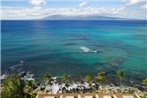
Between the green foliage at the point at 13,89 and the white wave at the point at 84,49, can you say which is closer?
the green foliage at the point at 13,89

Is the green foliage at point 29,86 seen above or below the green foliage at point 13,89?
below

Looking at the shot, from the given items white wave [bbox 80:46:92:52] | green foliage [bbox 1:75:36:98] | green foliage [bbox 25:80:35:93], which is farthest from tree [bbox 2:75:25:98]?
white wave [bbox 80:46:92:52]

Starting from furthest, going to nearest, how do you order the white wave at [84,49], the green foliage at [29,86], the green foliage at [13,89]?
the white wave at [84,49] < the green foliage at [29,86] < the green foliage at [13,89]

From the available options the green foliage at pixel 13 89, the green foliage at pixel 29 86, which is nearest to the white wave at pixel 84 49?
the green foliage at pixel 29 86

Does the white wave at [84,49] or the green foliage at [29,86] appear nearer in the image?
the green foliage at [29,86]

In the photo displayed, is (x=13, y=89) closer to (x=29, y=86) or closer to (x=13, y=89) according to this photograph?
(x=13, y=89)

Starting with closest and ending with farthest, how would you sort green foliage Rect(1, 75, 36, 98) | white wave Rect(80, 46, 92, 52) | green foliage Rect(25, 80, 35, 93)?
green foliage Rect(1, 75, 36, 98), green foliage Rect(25, 80, 35, 93), white wave Rect(80, 46, 92, 52)

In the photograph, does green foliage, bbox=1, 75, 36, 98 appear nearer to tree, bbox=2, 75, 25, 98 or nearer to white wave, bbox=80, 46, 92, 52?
tree, bbox=2, 75, 25, 98

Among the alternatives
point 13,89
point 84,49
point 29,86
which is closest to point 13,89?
point 13,89

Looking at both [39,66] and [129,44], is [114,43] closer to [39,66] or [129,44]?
[129,44]

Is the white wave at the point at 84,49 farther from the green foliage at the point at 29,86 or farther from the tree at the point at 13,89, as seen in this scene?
the tree at the point at 13,89

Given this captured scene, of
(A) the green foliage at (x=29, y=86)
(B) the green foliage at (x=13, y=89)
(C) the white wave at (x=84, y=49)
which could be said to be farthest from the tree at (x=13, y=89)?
(C) the white wave at (x=84, y=49)

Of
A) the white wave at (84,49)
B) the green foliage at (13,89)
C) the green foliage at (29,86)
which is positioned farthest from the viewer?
the white wave at (84,49)
